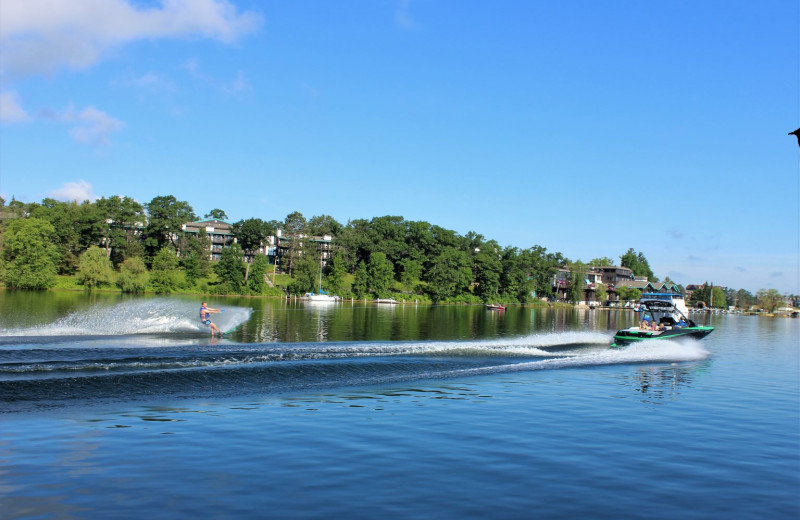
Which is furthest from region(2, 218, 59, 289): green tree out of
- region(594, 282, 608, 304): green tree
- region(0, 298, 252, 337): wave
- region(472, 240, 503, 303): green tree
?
region(594, 282, 608, 304): green tree

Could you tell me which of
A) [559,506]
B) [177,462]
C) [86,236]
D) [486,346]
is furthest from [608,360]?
[86,236]

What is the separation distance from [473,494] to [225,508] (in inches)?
162

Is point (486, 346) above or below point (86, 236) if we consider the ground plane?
below

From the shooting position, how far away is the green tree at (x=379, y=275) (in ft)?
424

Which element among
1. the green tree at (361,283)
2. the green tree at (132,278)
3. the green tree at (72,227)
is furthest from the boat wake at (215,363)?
the green tree at (361,283)

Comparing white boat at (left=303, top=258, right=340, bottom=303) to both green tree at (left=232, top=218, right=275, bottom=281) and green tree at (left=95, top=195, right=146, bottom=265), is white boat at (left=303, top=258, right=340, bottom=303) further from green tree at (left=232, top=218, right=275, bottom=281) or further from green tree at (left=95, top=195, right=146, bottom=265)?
green tree at (left=95, top=195, right=146, bottom=265)

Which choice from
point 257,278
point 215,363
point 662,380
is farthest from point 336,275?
point 215,363

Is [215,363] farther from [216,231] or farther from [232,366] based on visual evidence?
[216,231]

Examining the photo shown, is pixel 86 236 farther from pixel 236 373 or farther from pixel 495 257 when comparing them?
pixel 236 373

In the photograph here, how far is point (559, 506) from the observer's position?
10.0m

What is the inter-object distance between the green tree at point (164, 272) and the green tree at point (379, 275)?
39.8 m

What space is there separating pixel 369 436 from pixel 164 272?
102 metres

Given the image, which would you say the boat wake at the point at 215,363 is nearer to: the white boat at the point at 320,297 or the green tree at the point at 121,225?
the white boat at the point at 320,297

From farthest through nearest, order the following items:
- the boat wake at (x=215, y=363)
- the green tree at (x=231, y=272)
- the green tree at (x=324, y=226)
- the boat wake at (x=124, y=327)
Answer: the green tree at (x=324, y=226)
the green tree at (x=231, y=272)
the boat wake at (x=124, y=327)
the boat wake at (x=215, y=363)
